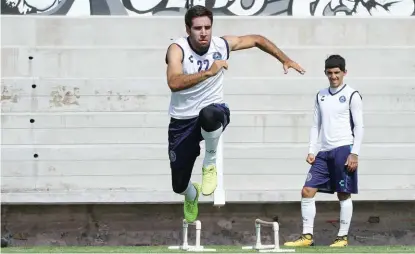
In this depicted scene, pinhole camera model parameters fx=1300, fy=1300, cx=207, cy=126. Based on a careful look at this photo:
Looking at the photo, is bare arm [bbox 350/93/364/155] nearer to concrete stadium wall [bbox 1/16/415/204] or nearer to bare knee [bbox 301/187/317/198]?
bare knee [bbox 301/187/317/198]

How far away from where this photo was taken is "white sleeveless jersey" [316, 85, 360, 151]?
11.7 m

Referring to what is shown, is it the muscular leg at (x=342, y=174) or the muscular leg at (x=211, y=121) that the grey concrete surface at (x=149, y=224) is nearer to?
the muscular leg at (x=342, y=174)

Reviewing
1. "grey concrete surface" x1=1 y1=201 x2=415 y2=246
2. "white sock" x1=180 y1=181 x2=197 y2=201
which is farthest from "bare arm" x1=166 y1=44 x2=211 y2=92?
"grey concrete surface" x1=1 y1=201 x2=415 y2=246

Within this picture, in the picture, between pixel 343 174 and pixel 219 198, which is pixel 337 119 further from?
pixel 219 198

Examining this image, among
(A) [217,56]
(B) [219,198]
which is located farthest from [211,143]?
(B) [219,198]

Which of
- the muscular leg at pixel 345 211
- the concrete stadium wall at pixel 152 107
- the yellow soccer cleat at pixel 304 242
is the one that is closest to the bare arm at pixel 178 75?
the yellow soccer cleat at pixel 304 242

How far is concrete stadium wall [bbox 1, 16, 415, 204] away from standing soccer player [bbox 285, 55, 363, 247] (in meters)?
2.90

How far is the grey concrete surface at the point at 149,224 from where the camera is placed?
1470cm

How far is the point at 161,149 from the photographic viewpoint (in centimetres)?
1474

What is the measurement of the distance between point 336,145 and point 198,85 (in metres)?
2.12

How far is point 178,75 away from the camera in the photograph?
9.63m

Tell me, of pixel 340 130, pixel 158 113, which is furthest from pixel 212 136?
pixel 158 113

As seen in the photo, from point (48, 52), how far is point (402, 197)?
4.36m

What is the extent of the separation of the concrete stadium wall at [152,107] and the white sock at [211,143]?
429cm
